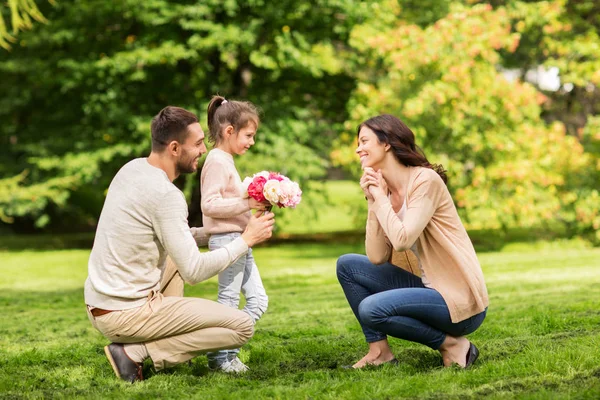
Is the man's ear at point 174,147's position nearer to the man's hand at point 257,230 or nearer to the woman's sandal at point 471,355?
the man's hand at point 257,230

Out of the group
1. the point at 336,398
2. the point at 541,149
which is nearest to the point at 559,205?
the point at 541,149

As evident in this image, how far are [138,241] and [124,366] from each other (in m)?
0.72

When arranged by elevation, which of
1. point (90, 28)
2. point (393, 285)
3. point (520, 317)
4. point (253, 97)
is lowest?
point (520, 317)

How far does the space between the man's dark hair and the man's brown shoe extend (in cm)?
118

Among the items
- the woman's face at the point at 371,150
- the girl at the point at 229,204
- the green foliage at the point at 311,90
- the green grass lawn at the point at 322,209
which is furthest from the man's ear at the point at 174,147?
the green grass lawn at the point at 322,209

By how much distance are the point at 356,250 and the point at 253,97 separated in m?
4.36

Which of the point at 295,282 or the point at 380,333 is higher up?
the point at 380,333

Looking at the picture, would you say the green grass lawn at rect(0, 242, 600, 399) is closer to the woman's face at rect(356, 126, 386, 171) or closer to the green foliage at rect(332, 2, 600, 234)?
the woman's face at rect(356, 126, 386, 171)

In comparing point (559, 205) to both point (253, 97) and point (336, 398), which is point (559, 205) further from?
point (336, 398)

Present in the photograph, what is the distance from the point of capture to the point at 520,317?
670 centimetres

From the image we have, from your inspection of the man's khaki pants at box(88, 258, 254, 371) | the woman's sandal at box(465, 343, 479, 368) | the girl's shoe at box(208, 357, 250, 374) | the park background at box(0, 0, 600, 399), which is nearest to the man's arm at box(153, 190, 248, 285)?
the man's khaki pants at box(88, 258, 254, 371)

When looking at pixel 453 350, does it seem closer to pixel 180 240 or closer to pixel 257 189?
pixel 257 189

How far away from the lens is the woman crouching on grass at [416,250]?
183 inches

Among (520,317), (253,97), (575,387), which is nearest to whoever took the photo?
(575,387)
